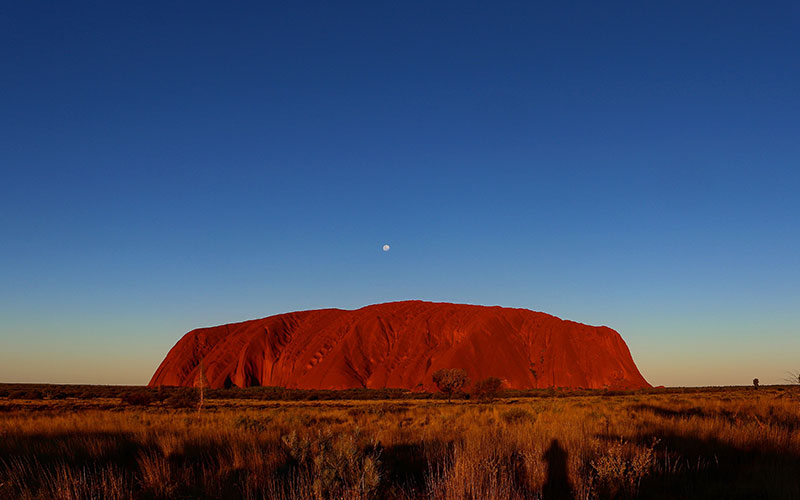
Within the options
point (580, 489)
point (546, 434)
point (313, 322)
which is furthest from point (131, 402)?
point (313, 322)

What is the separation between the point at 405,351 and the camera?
269ft

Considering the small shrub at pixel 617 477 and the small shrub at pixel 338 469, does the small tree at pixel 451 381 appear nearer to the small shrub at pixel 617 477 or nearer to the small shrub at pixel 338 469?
the small shrub at pixel 338 469

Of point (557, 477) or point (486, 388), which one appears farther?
point (486, 388)

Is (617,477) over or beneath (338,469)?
beneath

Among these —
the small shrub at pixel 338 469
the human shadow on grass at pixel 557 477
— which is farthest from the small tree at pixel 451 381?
the small shrub at pixel 338 469

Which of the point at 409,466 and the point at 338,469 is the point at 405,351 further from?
the point at 338,469

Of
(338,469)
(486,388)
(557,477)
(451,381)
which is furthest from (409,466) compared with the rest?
(451,381)

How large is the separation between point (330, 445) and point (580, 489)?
3.23 m

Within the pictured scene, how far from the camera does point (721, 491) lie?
20.2 feet

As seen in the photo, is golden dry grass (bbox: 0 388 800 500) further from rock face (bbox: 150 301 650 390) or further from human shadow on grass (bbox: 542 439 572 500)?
rock face (bbox: 150 301 650 390)

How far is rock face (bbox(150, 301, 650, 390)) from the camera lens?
7500cm

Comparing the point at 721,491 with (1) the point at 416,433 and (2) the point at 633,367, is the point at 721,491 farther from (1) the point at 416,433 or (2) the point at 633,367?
(2) the point at 633,367

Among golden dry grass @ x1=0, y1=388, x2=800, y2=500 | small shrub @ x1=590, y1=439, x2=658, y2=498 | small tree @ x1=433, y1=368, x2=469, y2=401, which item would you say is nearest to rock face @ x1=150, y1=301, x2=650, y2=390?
small tree @ x1=433, y1=368, x2=469, y2=401

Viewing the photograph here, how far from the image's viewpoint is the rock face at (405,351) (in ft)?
246
